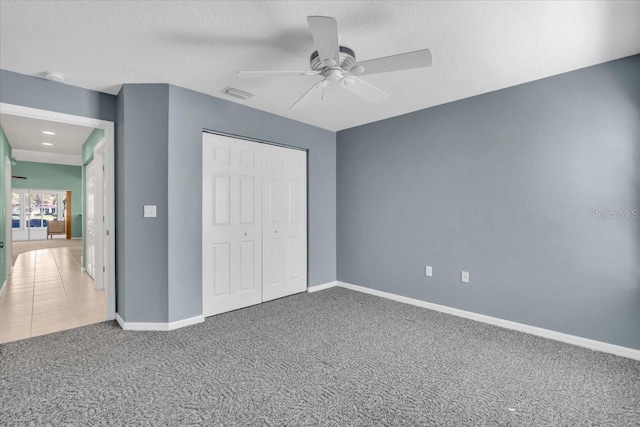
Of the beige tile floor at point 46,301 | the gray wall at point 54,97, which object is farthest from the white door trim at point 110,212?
the beige tile floor at point 46,301

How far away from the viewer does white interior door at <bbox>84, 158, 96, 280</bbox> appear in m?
4.86

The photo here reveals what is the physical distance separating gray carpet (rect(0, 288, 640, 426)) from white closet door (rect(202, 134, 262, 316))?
48 centimetres

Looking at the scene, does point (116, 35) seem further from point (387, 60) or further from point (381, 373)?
point (381, 373)

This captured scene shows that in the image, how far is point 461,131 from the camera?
345 cm

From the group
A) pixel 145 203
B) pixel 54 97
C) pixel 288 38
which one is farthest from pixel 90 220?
pixel 288 38

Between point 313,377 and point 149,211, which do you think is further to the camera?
point 149,211

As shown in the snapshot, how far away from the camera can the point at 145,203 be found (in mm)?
3035

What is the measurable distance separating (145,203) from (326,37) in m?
2.37

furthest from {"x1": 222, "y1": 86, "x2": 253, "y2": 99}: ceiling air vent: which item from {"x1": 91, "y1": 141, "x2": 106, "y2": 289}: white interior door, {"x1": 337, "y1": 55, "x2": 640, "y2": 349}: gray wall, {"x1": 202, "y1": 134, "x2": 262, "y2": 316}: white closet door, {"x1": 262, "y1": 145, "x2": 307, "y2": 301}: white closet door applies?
{"x1": 91, "y1": 141, "x2": 106, "y2": 289}: white interior door

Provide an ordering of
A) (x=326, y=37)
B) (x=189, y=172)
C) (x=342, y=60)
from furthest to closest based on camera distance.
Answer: (x=189, y=172) < (x=342, y=60) < (x=326, y=37)

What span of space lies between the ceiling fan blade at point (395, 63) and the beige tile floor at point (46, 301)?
3.57m

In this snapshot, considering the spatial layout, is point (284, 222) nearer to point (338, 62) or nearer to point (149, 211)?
point (149, 211)

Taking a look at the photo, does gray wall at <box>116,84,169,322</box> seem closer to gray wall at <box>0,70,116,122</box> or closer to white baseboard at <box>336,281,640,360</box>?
gray wall at <box>0,70,116,122</box>

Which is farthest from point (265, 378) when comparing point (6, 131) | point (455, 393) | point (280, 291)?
point (6, 131)
